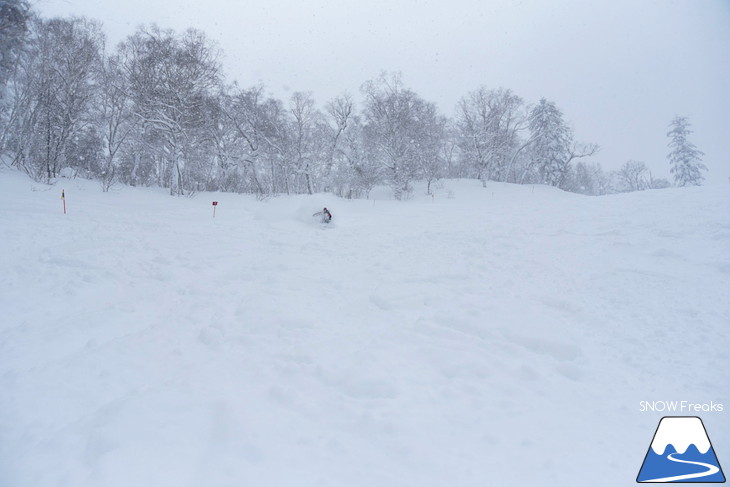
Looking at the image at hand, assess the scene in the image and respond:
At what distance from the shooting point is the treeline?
18.1 meters

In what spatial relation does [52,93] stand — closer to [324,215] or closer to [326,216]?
[324,215]

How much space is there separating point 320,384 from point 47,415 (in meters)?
2.46

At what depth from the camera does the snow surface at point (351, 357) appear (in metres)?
2.52

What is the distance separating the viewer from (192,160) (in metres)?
28.2

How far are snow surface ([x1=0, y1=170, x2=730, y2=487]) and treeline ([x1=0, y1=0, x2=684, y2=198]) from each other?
52.1 ft

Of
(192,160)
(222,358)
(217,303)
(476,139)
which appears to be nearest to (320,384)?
(222,358)

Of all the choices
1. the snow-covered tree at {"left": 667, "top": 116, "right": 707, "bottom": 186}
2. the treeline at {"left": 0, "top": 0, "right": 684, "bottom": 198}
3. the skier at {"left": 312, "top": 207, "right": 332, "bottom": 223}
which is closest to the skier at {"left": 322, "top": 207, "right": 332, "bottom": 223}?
the skier at {"left": 312, "top": 207, "right": 332, "bottom": 223}

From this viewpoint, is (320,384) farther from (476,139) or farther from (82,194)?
(476,139)

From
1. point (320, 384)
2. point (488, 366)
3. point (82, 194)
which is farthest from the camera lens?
point (82, 194)

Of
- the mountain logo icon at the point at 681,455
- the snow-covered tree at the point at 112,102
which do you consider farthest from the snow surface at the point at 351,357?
the snow-covered tree at the point at 112,102

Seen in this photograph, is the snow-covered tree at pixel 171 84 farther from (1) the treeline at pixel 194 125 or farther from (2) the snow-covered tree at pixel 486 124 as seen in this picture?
(2) the snow-covered tree at pixel 486 124

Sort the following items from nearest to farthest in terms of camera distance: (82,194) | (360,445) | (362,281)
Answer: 1. (360,445)
2. (362,281)
3. (82,194)

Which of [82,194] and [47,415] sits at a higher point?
[82,194]

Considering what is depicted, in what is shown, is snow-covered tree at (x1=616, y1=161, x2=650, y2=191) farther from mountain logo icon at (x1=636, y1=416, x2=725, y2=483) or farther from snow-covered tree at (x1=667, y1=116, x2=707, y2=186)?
mountain logo icon at (x1=636, y1=416, x2=725, y2=483)
